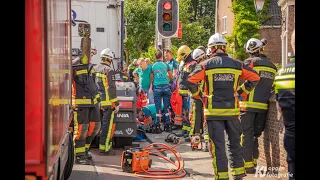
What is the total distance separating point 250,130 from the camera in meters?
8.70

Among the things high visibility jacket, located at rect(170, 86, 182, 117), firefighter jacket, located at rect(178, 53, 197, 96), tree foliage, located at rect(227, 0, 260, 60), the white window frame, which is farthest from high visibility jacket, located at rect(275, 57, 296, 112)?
the white window frame

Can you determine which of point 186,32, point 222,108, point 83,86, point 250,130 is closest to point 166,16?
point 83,86

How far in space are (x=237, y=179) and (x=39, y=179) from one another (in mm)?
4249

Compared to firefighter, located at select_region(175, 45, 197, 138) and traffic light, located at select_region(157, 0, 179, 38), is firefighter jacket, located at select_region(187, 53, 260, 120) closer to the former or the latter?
firefighter, located at select_region(175, 45, 197, 138)

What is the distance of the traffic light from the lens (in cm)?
1483

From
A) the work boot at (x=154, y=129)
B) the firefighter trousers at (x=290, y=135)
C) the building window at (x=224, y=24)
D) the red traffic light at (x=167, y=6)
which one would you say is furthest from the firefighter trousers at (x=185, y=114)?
the building window at (x=224, y=24)

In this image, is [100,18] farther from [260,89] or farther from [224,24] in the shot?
[224,24]

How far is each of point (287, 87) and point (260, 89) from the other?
10.8 feet

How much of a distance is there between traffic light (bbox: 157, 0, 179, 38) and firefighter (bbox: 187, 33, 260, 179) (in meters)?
7.10
